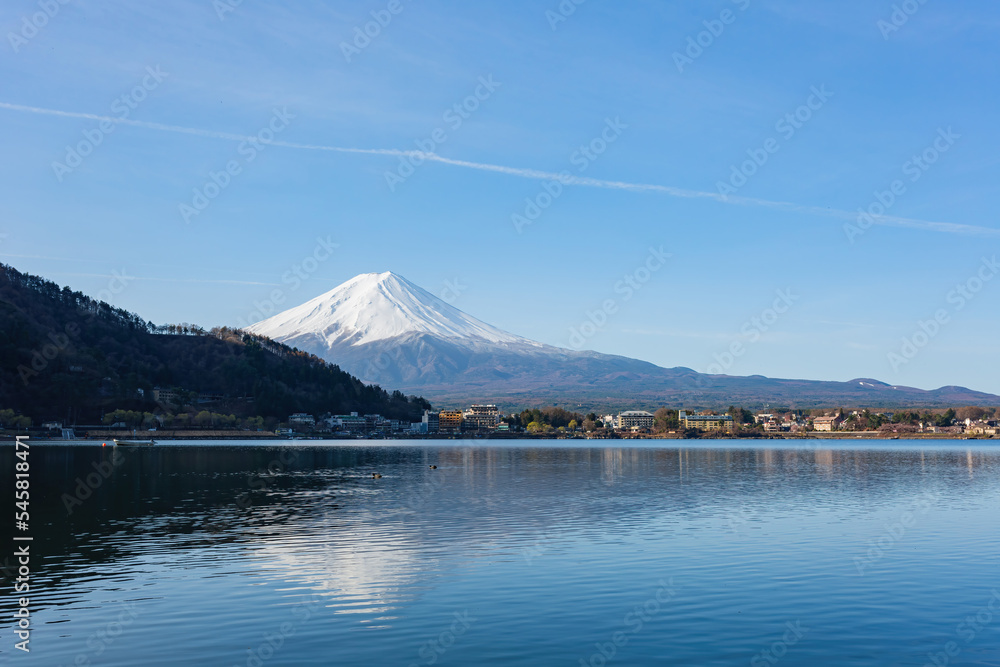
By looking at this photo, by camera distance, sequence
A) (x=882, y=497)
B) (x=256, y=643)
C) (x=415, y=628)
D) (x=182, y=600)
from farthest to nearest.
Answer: (x=882, y=497) → (x=182, y=600) → (x=415, y=628) → (x=256, y=643)

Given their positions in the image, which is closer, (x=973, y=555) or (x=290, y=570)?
(x=290, y=570)

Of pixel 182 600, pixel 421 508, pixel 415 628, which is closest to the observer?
pixel 415 628

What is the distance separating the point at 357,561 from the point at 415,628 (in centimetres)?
929

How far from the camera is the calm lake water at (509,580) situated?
1761cm

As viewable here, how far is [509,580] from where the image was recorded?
24.5 meters

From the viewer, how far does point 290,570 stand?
26.3m

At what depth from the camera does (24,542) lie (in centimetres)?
3139

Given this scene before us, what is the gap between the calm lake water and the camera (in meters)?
17.6

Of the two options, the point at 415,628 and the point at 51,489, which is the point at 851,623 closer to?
the point at 415,628

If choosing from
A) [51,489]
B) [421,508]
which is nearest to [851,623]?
[421,508]

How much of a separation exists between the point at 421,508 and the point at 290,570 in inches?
742

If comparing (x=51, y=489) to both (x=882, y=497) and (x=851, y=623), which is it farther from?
(x=882, y=497)

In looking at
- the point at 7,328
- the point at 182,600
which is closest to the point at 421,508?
the point at 182,600

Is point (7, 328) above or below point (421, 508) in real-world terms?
above
